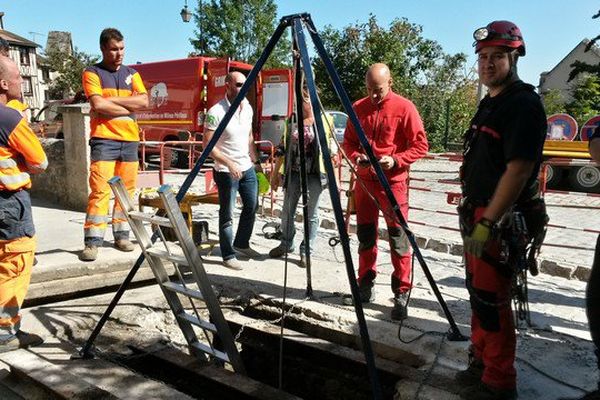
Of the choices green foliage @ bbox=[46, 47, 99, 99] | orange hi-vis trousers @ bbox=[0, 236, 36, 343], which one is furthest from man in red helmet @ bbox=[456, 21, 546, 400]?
green foliage @ bbox=[46, 47, 99, 99]

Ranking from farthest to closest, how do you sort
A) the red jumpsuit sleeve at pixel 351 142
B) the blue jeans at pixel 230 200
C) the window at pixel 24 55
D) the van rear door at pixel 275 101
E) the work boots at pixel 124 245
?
the window at pixel 24 55, the van rear door at pixel 275 101, the blue jeans at pixel 230 200, the work boots at pixel 124 245, the red jumpsuit sleeve at pixel 351 142

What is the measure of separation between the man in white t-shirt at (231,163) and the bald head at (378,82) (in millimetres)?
1403

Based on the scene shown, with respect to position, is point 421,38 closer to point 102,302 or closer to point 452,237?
point 452,237

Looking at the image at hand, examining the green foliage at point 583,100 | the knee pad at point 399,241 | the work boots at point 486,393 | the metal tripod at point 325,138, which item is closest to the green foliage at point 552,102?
the green foliage at point 583,100

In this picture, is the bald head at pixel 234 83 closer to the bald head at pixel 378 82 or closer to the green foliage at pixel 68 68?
the bald head at pixel 378 82

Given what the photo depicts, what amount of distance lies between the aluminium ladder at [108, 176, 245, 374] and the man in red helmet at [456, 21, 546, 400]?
1439 millimetres

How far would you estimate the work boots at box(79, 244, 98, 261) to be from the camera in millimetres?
4309

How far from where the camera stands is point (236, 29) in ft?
103

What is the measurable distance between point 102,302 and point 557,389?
3.31 meters

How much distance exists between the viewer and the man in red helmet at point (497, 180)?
7.66ft

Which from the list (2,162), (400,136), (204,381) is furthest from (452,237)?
(2,162)

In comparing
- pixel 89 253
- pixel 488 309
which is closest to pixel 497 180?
pixel 488 309

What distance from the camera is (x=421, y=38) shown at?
22047 millimetres

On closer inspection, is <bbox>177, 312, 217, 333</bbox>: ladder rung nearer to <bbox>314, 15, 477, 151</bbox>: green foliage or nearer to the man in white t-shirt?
the man in white t-shirt
